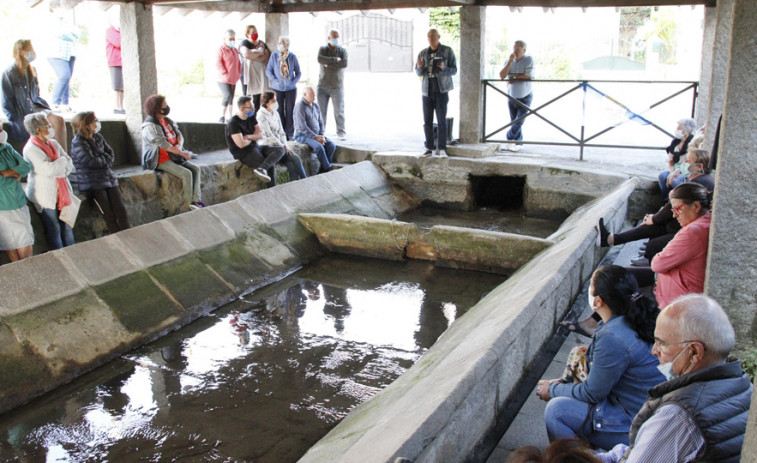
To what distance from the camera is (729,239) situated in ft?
12.8

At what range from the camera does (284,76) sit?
10.4 m

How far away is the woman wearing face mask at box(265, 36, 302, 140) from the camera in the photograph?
10328 mm

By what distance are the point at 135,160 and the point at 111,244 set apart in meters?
3.42

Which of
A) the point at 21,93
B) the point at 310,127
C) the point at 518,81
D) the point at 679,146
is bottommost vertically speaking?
the point at 679,146

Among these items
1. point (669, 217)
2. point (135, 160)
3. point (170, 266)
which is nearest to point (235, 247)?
point (170, 266)

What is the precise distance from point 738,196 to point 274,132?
6.23 meters

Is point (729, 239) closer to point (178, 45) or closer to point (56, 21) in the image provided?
point (56, 21)

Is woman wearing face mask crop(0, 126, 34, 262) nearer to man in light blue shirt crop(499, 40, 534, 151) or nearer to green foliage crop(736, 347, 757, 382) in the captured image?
green foliage crop(736, 347, 757, 382)

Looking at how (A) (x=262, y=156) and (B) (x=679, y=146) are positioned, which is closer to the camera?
(B) (x=679, y=146)

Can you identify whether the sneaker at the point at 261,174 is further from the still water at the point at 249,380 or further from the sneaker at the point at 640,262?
the sneaker at the point at 640,262

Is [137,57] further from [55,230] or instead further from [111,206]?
[55,230]

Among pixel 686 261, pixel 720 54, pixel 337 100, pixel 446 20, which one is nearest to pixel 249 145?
pixel 337 100

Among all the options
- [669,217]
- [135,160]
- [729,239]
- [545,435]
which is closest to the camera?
[545,435]

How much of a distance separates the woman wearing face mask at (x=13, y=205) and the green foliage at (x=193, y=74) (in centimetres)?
1417
